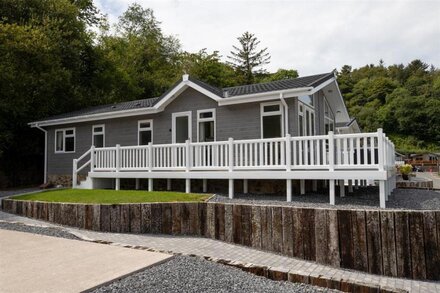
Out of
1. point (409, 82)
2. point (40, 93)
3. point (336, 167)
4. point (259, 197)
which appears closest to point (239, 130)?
point (259, 197)

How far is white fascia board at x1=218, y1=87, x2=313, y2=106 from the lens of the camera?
9.61m

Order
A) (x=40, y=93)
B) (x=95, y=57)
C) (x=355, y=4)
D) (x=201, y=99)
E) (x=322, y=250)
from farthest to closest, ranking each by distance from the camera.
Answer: (x=95, y=57) → (x=40, y=93) → (x=201, y=99) → (x=355, y=4) → (x=322, y=250)

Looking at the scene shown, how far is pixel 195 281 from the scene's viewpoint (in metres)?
4.27

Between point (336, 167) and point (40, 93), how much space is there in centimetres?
1657

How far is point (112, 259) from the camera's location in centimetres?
507

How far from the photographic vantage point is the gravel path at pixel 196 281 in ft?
13.0

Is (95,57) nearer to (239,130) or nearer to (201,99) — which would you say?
(201,99)

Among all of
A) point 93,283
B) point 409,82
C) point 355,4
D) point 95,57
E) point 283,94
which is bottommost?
point 93,283

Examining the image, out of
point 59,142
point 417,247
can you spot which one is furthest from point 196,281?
point 59,142

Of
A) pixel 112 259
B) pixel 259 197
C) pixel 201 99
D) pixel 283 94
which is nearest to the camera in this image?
pixel 112 259

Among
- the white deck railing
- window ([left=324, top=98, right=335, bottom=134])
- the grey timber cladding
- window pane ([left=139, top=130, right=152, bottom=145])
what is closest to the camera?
the white deck railing

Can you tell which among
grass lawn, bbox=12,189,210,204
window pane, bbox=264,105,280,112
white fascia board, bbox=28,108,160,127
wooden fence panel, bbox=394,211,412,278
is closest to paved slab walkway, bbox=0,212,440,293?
wooden fence panel, bbox=394,211,412,278

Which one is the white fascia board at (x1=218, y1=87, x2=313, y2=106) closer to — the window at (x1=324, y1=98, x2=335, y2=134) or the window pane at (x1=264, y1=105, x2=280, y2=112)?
the window pane at (x1=264, y1=105, x2=280, y2=112)

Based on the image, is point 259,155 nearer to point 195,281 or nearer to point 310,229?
point 310,229
